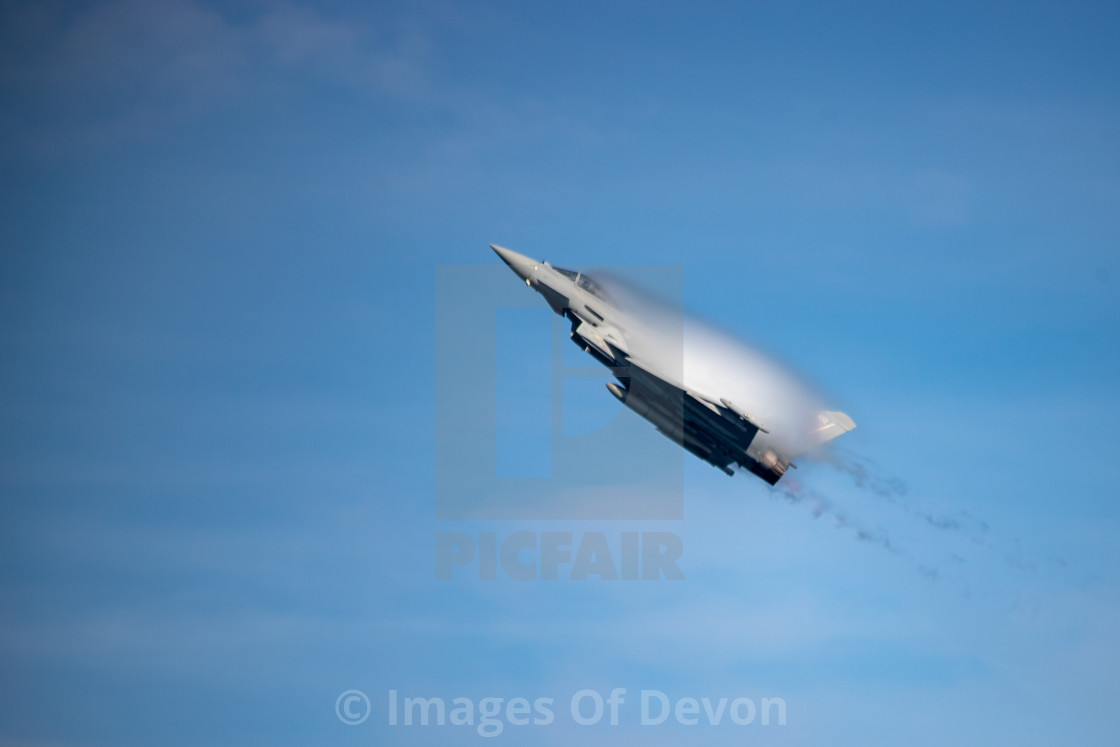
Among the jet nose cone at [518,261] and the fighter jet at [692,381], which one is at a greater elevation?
the jet nose cone at [518,261]

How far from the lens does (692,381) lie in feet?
196

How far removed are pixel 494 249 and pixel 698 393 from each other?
40.2 feet

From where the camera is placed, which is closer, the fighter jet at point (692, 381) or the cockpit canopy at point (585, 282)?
the fighter jet at point (692, 381)

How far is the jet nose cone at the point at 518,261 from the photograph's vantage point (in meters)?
61.4

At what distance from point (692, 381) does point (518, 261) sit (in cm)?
1022

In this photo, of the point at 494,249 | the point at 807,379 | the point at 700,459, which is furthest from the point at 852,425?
the point at 494,249

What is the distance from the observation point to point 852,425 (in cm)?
6200

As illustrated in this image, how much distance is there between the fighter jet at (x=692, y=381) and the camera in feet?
193

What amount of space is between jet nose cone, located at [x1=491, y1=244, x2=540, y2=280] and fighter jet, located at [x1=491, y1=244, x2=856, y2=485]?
0.16 feet

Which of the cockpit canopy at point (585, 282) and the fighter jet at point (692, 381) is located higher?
the cockpit canopy at point (585, 282)

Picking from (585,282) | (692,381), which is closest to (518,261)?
(585,282)

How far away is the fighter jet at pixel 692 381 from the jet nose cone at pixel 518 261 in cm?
5

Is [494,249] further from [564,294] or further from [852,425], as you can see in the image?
[852,425]

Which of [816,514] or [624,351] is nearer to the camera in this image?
[624,351]
